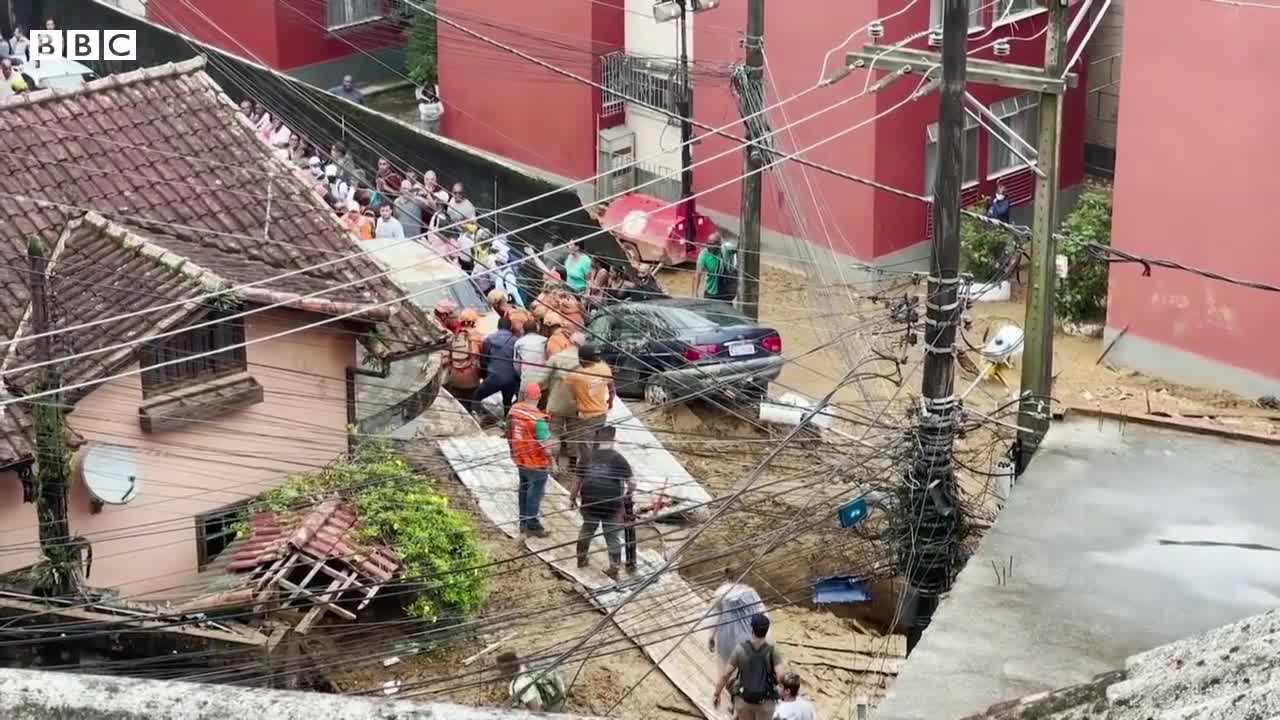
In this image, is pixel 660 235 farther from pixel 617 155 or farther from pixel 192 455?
pixel 192 455

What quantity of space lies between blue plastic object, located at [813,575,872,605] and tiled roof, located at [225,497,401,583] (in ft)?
12.5

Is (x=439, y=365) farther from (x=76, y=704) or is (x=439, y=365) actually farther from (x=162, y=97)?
(x=76, y=704)

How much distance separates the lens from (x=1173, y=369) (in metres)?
22.5

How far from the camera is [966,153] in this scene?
26891 mm

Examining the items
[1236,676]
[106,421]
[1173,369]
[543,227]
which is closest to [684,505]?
[106,421]

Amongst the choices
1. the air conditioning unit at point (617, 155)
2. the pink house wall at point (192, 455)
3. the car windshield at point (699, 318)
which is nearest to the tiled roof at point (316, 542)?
the pink house wall at point (192, 455)

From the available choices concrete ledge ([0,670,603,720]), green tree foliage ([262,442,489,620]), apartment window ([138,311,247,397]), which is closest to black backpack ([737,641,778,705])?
green tree foliage ([262,442,489,620])

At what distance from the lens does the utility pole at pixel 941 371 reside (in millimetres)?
11977

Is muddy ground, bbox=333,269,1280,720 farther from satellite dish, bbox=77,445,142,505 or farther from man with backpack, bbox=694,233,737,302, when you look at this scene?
satellite dish, bbox=77,445,142,505

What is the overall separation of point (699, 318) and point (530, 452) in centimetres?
520

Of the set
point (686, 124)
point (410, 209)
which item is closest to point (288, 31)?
point (410, 209)

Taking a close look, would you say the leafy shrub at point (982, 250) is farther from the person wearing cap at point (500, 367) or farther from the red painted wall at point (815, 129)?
the person wearing cap at point (500, 367)

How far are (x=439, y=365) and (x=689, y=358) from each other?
11.1ft

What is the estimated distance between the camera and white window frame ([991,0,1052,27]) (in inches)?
1052
